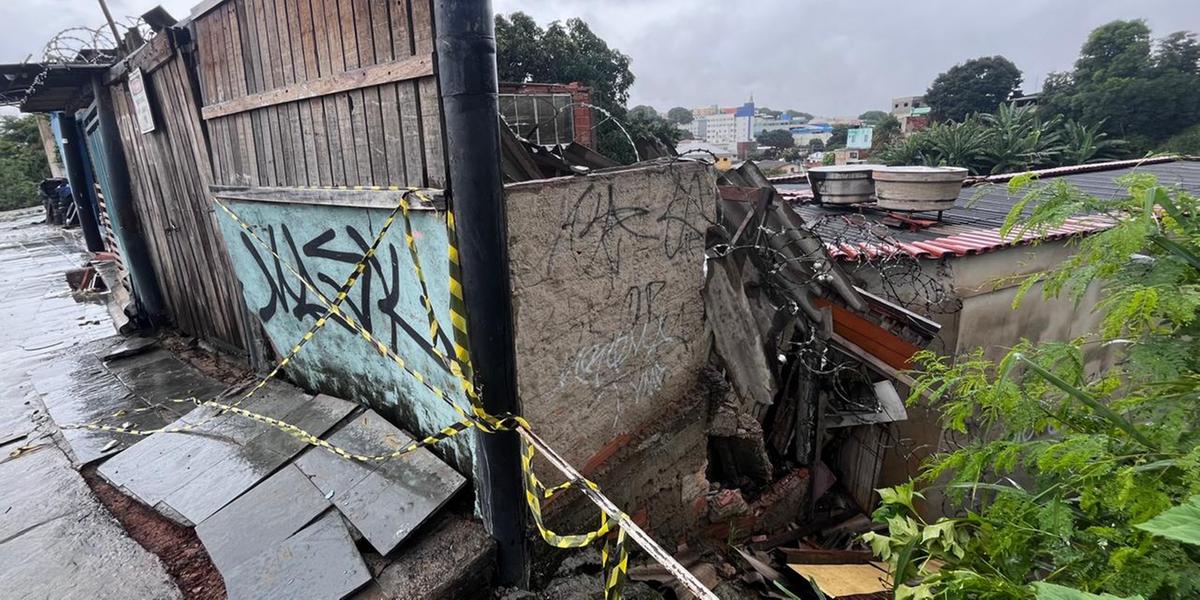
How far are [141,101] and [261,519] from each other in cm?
405

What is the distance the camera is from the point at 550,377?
2.97m

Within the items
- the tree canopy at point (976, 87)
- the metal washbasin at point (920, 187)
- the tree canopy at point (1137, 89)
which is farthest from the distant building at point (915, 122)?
the metal washbasin at point (920, 187)

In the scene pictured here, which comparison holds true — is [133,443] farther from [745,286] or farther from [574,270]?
[745,286]

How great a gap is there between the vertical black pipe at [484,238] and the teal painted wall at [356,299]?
0.59 feet

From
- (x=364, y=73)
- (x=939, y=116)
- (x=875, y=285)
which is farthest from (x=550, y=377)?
(x=939, y=116)

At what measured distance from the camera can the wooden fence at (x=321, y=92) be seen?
96.3 inches

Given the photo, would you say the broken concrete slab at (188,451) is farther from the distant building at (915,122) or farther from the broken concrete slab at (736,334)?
the distant building at (915,122)

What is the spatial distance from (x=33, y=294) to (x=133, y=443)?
264 inches

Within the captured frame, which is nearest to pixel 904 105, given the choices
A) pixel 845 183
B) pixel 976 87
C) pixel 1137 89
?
pixel 976 87

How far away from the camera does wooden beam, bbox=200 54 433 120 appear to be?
2.37 meters

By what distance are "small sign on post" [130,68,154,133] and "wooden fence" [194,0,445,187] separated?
1118 millimetres

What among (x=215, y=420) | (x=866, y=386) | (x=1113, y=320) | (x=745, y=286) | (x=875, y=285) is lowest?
(x=866, y=386)

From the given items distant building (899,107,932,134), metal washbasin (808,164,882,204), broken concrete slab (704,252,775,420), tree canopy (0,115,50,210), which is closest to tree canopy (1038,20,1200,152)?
distant building (899,107,932,134)

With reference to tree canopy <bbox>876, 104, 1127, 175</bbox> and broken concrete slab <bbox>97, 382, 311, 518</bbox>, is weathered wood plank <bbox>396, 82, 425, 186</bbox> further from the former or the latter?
tree canopy <bbox>876, 104, 1127, 175</bbox>
